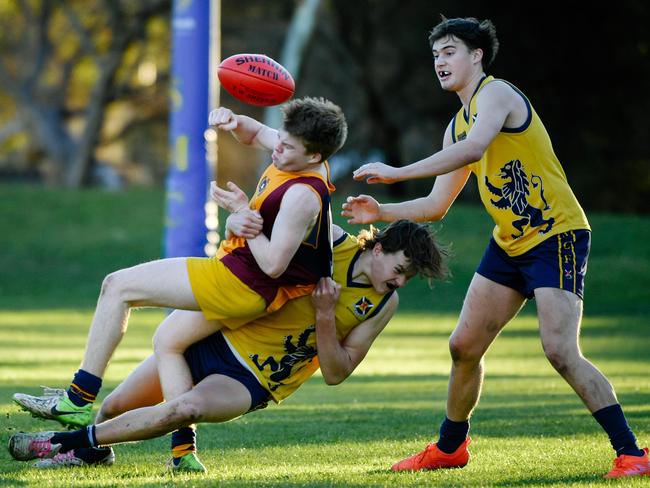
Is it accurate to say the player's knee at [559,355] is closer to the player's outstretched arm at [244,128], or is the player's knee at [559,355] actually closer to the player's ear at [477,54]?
the player's ear at [477,54]

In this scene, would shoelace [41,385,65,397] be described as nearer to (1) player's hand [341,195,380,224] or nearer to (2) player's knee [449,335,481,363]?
(1) player's hand [341,195,380,224]

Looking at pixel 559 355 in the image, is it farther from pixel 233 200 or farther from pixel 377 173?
pixel 233 200

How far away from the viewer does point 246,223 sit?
580 centimetres

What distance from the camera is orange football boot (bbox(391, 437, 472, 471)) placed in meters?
6.43

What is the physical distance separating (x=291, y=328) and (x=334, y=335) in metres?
0.25

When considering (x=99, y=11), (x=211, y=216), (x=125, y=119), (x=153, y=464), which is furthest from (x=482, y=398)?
(x=125, y=119)

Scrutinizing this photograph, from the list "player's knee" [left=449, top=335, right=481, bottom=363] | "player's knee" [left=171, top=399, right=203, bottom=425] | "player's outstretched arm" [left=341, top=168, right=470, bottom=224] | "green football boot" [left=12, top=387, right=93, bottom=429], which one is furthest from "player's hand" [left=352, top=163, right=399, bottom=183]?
"green football boot" [left=12, top=387, right=93, bottom=429]

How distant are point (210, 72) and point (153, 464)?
828 cm

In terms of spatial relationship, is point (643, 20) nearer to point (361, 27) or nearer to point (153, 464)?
point (361, 27)

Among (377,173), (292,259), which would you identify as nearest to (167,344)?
(292,259)

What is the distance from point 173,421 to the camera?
585cm

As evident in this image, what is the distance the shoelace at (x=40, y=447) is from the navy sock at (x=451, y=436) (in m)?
2.13

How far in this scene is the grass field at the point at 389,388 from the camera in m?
6.28

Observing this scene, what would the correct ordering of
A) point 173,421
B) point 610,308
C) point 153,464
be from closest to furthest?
point 173,421
point 153,464
point 610,308
